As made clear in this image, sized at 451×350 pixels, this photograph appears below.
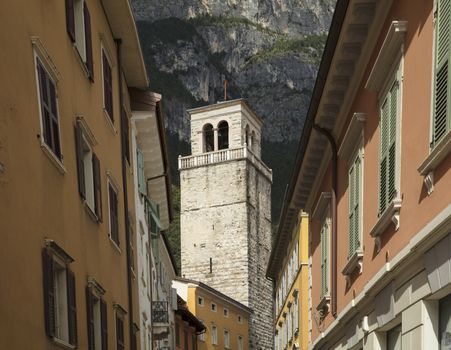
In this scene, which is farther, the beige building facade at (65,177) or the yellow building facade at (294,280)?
the yellow building facade at (294,280)

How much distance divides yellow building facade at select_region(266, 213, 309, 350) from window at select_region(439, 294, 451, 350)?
13732 mm

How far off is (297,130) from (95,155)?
119954 millimetres

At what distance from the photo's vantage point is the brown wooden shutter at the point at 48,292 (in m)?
8.90

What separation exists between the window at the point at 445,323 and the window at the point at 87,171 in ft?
17.4

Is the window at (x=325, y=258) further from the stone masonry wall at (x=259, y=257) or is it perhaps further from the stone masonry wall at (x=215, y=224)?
the stone masonry wall at (x=215, y=224)

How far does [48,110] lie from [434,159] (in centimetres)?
438

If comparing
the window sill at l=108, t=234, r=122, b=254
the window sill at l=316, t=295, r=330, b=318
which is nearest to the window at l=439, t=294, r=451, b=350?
the window sill at l=108, t=234, r=122, b=254

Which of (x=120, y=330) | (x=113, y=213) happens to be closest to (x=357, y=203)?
(x=113, y=213)

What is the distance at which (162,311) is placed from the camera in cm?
2581

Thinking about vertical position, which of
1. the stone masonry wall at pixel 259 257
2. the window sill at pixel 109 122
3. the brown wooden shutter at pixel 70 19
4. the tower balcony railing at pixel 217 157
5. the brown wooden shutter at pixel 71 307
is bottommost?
the brown wooden shutter at pixel 71 307

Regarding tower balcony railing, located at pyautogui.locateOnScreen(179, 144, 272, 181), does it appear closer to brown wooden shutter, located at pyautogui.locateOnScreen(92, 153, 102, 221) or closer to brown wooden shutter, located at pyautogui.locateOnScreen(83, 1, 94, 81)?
brown wooden shutter, located at pyautogui.locateOnScreen(92, 153, 102, 221)

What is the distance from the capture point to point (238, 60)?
13900 cm

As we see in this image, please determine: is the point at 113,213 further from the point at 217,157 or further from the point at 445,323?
the point at 217,157

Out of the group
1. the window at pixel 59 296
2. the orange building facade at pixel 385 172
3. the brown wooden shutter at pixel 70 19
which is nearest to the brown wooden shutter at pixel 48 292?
the window at pixel 59 296
